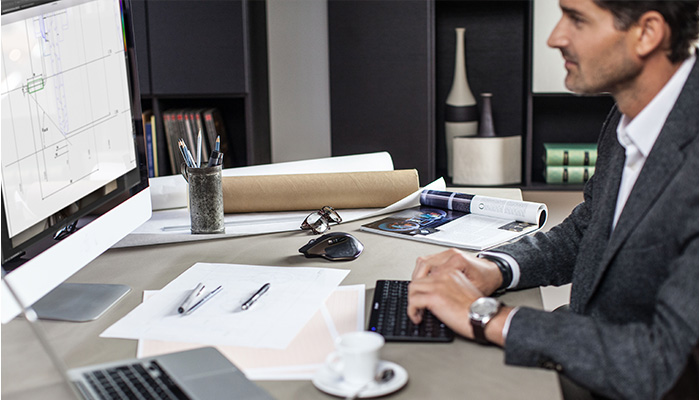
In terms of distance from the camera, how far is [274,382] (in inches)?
32.1

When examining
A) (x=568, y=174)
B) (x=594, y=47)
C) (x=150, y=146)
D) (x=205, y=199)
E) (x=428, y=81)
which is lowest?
(x=568, y=174)

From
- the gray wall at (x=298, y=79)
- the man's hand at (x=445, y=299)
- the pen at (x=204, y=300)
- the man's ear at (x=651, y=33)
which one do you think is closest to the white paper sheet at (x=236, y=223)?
the pen at (x=204, y=300)

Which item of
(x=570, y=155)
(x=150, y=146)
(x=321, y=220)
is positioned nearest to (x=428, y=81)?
(x=570, y=155)

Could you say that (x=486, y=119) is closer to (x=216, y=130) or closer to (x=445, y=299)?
(x=216, y=130)

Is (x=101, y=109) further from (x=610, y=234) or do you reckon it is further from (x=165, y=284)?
(x=610, y=234)

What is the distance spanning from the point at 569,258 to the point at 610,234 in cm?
20

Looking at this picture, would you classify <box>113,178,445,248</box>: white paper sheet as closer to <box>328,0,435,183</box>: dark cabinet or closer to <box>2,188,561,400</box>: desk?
<box>2,188,561,400</box>: desk

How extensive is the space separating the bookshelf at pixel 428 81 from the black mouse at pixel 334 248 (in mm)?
1858

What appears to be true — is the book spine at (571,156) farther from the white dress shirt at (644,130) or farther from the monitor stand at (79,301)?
the monitor stand at (79,301)

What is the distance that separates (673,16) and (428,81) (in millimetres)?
2142

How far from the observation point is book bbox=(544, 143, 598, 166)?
304 centimetres

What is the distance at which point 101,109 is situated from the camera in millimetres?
1206

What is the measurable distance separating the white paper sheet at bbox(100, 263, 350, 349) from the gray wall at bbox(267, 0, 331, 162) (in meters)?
2.41

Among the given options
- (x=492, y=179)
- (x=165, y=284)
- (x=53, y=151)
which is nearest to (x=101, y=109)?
(x=53, y=151)
